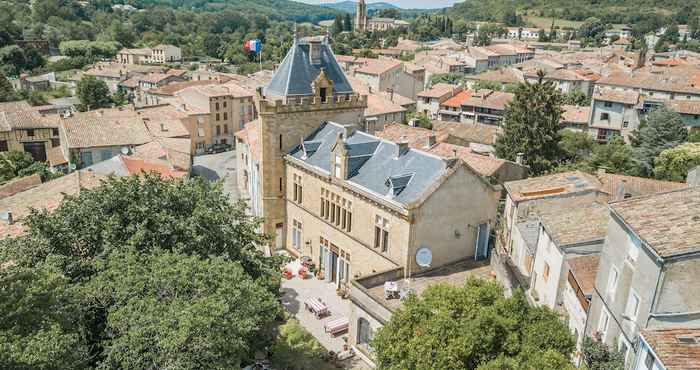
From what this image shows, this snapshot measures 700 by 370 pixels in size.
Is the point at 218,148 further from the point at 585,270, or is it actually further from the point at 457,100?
the point at 585,270

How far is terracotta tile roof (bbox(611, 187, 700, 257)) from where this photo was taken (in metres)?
19.5

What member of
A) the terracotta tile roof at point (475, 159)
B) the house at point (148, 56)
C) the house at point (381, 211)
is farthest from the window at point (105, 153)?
the house at point (148, 56)

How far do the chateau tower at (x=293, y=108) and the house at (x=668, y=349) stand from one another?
31087 millimetres

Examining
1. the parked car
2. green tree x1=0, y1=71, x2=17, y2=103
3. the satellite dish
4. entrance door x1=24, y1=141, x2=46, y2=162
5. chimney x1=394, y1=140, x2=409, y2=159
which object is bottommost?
the parked car

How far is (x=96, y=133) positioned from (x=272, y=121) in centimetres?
3707

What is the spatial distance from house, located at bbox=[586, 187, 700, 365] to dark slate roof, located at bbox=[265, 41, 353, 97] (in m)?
28.2

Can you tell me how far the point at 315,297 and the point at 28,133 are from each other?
183 feet

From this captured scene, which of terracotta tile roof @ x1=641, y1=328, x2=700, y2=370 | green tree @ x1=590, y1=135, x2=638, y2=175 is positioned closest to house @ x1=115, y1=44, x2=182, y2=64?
green tree @ x1=590, y1=135, x2=638, y2=175

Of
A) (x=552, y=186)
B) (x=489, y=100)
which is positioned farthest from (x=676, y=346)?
(x=489, y=100)

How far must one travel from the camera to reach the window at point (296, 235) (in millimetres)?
45719

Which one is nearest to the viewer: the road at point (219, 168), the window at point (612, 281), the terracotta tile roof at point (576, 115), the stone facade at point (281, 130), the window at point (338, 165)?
the window at point (612, 281)

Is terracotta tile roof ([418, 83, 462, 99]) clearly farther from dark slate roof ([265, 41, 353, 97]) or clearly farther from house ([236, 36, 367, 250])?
dark slate roof ([265, 41, 353, 97])

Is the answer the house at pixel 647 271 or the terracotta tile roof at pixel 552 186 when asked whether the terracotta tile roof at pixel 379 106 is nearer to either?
the terracotta tile roof at pixel 552 186

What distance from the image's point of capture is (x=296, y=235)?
4628cm
